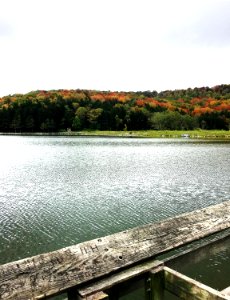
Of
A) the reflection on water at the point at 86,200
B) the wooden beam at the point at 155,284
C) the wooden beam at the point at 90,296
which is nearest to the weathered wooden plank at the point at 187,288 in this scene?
the wooden beam at the point at 155,284

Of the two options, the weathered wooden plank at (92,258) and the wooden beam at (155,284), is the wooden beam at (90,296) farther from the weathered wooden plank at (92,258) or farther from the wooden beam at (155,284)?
the wooden beam at (155,284)

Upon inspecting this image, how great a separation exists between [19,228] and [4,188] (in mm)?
10832

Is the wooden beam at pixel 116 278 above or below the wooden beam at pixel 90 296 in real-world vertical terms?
above

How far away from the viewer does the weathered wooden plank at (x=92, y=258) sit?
2.69 metres

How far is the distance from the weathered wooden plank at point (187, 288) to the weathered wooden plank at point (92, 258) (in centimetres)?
31

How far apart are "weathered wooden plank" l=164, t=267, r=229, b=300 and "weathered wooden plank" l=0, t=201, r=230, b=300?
1.01 ft

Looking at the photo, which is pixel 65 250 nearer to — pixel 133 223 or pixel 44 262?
pixel 44 262

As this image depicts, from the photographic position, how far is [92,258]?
309 cm

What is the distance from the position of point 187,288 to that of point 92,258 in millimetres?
1121

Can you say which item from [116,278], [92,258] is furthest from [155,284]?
[92,258]

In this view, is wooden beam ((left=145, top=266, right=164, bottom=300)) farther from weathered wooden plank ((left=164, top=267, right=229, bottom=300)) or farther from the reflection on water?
the reflection on water

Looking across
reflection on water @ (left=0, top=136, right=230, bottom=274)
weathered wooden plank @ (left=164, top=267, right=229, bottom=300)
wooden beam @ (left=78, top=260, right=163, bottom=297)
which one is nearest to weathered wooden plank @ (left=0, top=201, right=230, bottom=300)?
wooden beam @ (left=78, top=260, right=163, bottom=297)

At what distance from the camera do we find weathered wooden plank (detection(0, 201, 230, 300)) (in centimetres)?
269

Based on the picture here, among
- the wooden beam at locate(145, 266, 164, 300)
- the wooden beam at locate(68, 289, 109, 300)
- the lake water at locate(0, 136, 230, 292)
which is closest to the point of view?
the wooden beam at locate(68, 289, 109, 300)
